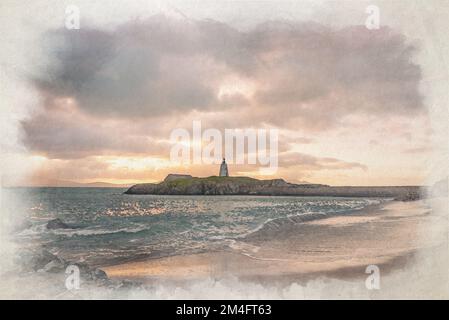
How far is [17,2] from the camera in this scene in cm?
571

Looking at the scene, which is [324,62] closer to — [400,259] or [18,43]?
[400,259]

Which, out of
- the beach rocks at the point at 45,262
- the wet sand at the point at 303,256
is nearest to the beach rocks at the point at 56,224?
the beach rocks at the point at 45,262

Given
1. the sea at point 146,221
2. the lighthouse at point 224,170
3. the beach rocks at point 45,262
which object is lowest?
the beach rocks at point 45,262

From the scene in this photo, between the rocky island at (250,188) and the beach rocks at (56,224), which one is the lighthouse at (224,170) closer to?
the rocky island at (250,188)

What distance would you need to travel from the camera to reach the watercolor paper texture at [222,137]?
567 centimetres

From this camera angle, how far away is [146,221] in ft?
22.0

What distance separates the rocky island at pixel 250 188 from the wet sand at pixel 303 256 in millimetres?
408

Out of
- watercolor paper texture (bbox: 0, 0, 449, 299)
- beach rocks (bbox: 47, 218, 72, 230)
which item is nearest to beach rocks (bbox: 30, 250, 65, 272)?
watercolor paper texture (bbox: 0, 0, 449, 299)

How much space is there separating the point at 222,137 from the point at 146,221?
2.00 meters

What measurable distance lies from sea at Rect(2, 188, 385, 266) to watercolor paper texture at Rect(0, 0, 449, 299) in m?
0.03

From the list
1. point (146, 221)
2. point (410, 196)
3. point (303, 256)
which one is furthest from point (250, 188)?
point (410, 196)

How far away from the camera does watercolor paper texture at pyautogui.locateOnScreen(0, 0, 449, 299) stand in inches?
223
